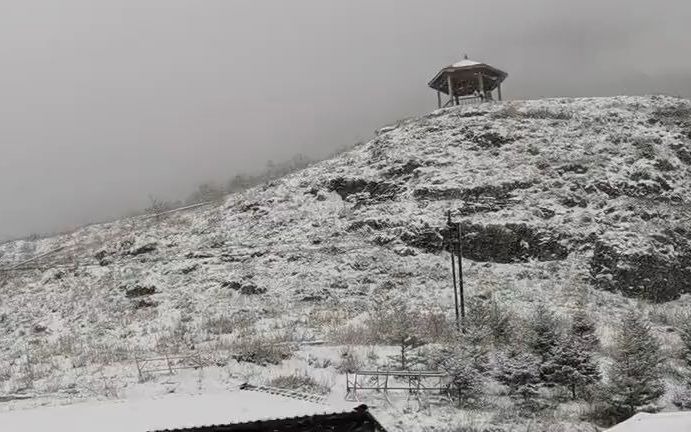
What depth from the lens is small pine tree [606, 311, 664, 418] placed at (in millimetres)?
16641

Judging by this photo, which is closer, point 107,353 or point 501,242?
point 107,353

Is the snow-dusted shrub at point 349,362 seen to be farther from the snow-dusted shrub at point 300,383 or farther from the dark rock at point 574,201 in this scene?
the dark rock at point 574,201

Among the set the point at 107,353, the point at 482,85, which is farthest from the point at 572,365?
the point at 482,85

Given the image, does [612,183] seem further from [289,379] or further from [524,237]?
[289,379]

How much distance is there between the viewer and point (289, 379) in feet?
62.1

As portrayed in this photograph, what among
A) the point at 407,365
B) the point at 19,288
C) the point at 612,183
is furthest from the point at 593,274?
the point at 19,288

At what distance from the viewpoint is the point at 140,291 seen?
1260 inches

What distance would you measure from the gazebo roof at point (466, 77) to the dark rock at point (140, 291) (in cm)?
2830

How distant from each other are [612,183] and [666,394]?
65.4 feet

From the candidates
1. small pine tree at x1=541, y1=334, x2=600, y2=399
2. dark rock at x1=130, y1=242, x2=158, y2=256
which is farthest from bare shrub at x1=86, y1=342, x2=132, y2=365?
small pine tree at x1=541, y1=334, x2=600, y2=399

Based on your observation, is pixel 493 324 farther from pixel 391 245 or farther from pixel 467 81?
pixel 467 81

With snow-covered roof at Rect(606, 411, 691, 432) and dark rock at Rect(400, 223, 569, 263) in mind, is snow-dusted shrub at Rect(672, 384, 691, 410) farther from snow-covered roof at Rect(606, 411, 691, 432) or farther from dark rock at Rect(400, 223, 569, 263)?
dark rock at Rect(400, 223, 569, 263)

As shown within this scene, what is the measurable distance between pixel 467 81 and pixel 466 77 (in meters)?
1.05

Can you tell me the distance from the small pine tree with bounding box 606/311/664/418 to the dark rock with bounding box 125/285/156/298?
23885 mm
